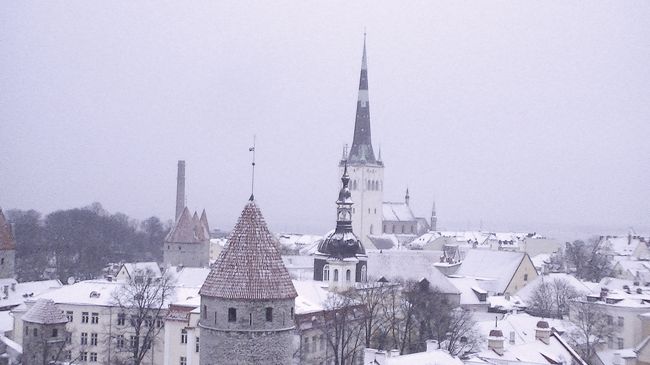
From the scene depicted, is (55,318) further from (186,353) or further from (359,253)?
(359,253)

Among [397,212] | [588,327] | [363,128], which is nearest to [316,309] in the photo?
[588,327]

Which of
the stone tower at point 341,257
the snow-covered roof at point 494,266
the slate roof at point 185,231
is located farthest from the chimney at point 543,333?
the slate roof at point 185,231

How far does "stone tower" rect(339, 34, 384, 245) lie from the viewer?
106938 mm

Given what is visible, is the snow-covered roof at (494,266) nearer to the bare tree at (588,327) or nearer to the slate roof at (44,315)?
the bare tree at (588,327)

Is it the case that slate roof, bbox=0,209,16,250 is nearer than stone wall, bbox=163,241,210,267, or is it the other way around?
slate roof, bbox=0,209,16,250

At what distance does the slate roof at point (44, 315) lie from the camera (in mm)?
41469

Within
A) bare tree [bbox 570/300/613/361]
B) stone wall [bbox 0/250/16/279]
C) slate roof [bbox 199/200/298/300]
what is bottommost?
bare tree [bbox 570/300/613/361]

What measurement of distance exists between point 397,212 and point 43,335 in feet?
321

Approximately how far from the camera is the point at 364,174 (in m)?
111

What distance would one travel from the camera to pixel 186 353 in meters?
43.9

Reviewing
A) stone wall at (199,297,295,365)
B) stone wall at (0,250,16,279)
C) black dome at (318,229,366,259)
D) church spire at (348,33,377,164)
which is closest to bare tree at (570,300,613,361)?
black dome at (318,229,366,259)

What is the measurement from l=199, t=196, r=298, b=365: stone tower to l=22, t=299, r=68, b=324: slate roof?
944 inches

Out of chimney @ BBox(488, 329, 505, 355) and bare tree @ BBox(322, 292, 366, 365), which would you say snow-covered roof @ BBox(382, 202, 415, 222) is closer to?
bare tree @ BBox(322, 292, 366, 365)

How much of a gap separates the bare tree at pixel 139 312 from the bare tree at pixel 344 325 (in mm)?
9656
